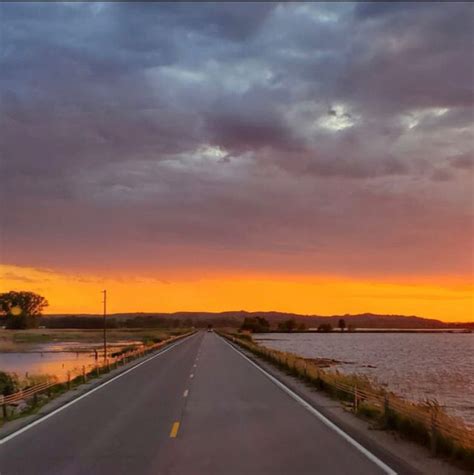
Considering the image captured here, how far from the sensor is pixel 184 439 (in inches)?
503

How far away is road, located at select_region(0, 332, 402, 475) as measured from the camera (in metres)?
10.1

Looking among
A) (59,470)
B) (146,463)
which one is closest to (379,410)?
(146,463)

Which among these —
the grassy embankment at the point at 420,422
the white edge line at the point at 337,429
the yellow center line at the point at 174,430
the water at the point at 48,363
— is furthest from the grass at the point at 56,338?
the yellow center line at the point at 174,430

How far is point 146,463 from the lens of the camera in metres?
10.4

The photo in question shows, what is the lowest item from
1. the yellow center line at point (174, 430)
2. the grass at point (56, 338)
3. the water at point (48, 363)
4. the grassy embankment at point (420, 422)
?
the water at point (48, 363)

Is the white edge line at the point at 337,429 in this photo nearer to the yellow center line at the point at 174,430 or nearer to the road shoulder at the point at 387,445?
the road shoulder at the point at 387,445

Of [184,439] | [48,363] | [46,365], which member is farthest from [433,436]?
[48,363]

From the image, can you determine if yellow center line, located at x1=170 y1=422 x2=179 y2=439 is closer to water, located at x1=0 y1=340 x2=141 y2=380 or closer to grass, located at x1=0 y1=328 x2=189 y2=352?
water, located at x1=0 y1=340 x2=141 y2=380

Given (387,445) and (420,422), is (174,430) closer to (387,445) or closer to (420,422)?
(387,445)

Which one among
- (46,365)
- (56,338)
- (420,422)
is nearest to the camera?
(420,422)

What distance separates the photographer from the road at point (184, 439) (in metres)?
10.1

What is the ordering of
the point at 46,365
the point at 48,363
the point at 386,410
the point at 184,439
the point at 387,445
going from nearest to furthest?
the point at 387,445
the point at 184,439
the point at 386,410
the point at 46,365
the point at 48,363

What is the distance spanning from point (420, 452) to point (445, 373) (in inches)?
1799

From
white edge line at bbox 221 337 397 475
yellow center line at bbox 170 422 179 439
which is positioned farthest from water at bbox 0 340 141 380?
yellow center line at bbox 170 422 179 439
